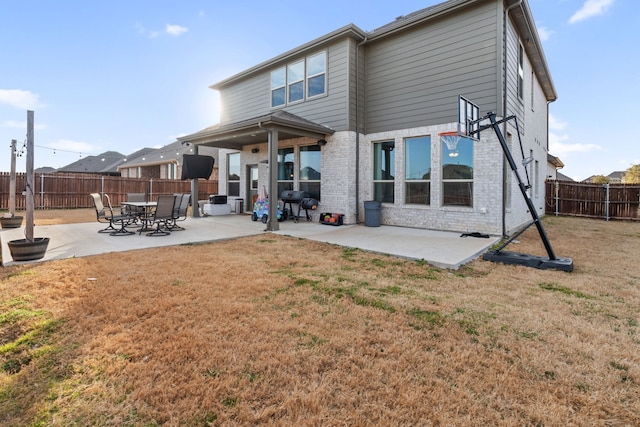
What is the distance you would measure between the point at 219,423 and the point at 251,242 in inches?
222

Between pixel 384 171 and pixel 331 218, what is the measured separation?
2312 millimetres

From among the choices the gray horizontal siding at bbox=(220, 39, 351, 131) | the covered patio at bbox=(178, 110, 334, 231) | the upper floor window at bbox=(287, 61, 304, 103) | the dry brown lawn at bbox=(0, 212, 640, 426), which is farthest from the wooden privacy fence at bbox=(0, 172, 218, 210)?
the dry brown lawn at bbox=(0, 212, 640, 426)

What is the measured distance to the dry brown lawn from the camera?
5.96 feet

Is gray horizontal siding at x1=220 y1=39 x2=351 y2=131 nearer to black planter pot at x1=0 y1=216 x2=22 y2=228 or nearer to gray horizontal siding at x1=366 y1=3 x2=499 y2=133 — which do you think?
gray horizontal siding at x1=366 y1=3 x2=499 y2=133

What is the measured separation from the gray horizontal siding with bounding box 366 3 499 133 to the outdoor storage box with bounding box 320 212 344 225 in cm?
305

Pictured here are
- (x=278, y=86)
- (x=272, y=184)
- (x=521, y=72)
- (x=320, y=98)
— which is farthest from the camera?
(x=278, y=86)

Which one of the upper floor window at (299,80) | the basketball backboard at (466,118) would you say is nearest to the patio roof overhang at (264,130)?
the upper floor window at (299,80)

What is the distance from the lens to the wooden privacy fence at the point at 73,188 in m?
15.0

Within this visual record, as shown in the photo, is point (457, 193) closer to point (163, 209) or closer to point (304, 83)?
point (304, 83)

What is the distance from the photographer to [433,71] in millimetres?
8695

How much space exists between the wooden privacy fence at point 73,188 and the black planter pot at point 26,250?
12386 millimetres

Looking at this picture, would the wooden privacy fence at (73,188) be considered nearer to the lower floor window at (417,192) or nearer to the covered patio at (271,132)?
the covered patio at (271,132)

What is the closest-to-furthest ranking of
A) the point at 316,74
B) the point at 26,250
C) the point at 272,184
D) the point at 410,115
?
the point at 26,250 → the point at 272,184 → the point at 410,115 → the point at 316,74

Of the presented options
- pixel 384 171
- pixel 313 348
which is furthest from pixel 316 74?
pixel 313 348
